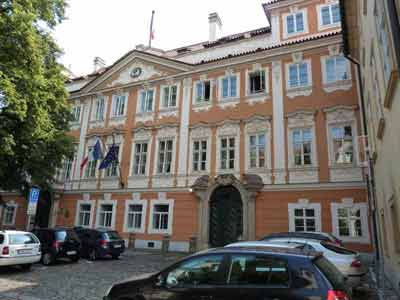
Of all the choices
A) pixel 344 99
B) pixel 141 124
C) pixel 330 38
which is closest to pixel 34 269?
pixel 141 124

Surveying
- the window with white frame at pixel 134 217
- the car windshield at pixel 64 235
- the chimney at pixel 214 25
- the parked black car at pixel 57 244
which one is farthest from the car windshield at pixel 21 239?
the chimney at pixel 214 25

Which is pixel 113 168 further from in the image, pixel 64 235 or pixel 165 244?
pixel 64 235

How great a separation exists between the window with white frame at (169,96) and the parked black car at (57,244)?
11.0 meters

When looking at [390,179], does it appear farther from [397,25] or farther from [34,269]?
[34,269]

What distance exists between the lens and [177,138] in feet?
66.3

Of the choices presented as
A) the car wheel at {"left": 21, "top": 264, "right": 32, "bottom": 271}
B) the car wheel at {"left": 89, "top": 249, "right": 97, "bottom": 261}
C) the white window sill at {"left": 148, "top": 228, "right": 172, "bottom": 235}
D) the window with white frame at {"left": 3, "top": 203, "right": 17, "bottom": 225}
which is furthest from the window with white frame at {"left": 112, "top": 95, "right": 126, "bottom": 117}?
the car wheel at {"left": 21, "top": 264, "right": 32, "bottom": 271}

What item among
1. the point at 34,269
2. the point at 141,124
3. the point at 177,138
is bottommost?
the point at 34,269

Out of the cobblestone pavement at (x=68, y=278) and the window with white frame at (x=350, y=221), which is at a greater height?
the window with white frame at (x=350, y=221)

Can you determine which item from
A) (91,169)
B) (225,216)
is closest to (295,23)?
(225,216)

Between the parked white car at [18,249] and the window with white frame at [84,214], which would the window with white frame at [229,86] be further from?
the parked white car at [18,249]

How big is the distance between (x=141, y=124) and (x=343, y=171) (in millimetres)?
13526

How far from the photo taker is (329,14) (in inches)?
742

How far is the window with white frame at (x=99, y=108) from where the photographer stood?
24191 millimetres

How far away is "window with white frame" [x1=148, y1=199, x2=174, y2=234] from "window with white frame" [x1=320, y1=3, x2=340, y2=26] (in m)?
14.7
